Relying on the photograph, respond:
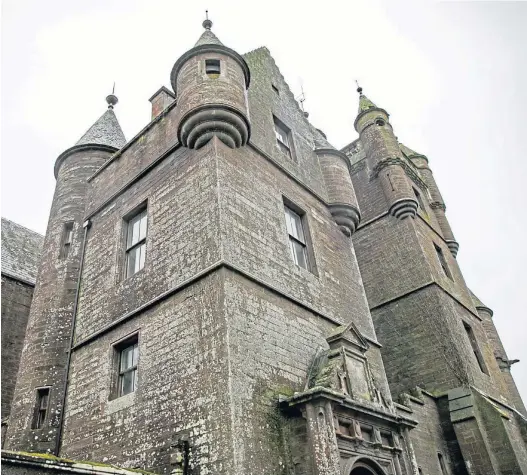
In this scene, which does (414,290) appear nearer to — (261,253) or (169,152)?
(261,253)

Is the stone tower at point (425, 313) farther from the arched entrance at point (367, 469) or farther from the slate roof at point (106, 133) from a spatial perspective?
the slate roof at point (106, 133)

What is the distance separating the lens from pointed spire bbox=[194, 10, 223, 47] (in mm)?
12125

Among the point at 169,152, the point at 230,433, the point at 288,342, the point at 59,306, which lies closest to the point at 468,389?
the point at 288,342

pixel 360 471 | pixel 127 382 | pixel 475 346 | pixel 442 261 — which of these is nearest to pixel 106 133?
pixel 127 382

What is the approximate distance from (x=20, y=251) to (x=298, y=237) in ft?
42.8

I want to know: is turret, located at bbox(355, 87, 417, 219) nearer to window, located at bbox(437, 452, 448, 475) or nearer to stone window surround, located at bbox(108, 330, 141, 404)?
window, located at bbox(437, 452, 448, 475)

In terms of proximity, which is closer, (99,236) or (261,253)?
(261,253)

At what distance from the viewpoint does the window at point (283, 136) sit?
1341 centimetres

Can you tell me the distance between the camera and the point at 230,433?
6.81m

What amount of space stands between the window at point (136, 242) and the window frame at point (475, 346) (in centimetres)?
1197

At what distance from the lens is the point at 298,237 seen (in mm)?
11719

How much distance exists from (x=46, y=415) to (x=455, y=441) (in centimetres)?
1073

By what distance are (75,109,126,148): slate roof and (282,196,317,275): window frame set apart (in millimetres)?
7117

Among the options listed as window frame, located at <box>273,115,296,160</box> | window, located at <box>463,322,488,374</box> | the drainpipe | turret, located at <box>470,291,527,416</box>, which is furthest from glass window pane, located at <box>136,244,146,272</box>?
turret, located at <box>470,291,527,416</box>
